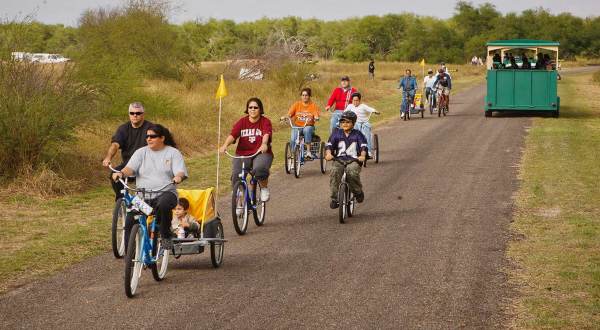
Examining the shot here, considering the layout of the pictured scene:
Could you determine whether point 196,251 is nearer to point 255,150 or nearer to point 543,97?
point 255,150

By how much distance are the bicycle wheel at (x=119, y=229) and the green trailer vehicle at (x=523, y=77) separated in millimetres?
23520

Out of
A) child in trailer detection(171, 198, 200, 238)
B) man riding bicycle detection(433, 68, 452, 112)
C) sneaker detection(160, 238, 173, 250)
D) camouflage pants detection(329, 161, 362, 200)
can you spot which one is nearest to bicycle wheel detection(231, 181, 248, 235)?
camouflage pants detection(329, 161, 362, 200)

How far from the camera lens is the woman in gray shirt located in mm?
8930

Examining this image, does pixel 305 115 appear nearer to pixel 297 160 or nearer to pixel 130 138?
pixel 297 160

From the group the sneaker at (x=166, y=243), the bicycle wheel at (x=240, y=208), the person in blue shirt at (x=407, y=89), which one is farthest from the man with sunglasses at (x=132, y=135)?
the person in blue shirt at (x=407, y=89)

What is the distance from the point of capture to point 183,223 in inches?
377

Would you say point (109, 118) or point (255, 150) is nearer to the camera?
point (255, 150)

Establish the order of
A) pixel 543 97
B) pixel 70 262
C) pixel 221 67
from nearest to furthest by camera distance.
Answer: pixel 70 262 < pixel 543 97 < pixel 221 67

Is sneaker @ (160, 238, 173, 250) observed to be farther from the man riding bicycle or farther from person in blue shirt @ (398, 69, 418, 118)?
the man riding bicycle

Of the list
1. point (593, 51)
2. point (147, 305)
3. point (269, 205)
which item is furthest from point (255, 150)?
point (593, 51)

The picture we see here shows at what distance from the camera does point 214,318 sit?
25.3ft

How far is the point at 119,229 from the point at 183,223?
1326mm

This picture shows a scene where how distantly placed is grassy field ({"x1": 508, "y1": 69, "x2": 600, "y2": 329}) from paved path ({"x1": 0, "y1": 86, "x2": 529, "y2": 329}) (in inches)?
10.8

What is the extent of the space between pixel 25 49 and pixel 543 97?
20.3 metres
